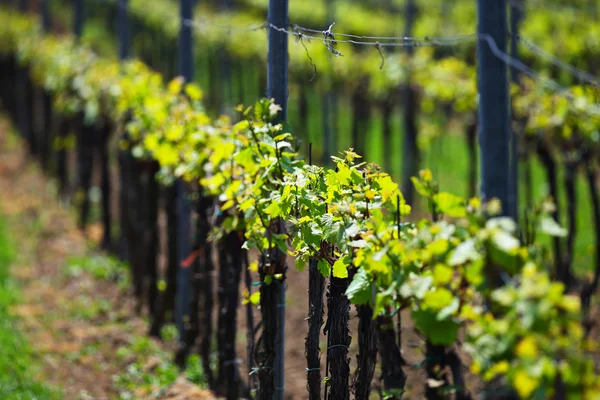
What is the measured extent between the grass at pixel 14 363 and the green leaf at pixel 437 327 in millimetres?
4376

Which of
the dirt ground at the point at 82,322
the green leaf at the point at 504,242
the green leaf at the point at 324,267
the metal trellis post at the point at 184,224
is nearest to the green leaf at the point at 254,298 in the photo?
the dirt ground at the point at 82,322

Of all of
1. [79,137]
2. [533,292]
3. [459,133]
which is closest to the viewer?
[533,292]

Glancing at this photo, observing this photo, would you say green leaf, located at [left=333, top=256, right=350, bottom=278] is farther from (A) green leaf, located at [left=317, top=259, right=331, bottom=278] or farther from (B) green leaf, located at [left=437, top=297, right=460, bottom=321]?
(B) green leaf, located at [left=437, top=297, right=460, bottom=321]

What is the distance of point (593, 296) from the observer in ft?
32.9

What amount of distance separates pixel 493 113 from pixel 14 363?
4.77 meters

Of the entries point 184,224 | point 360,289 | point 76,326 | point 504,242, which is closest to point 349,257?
point 360,289

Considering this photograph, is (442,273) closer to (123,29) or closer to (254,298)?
(254,298)

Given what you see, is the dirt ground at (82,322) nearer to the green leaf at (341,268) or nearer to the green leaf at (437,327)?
the green leaf at (341,268)

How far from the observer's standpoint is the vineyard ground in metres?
7.59

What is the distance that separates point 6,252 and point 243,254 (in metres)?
6.28

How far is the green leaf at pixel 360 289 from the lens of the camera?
152 inches

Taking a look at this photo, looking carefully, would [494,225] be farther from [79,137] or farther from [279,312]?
[79,137]

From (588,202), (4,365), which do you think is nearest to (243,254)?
(4,365)

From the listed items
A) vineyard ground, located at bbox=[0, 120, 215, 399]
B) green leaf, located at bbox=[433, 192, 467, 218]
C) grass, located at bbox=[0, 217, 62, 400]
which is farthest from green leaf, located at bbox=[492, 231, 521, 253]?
grass, located at bbox=[0, 217, 62, 400]
